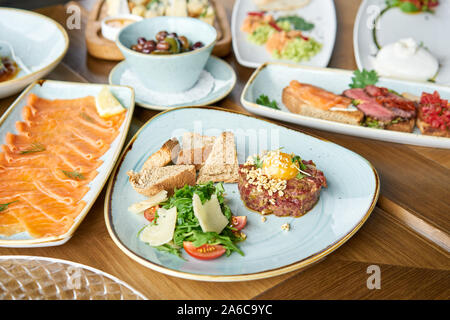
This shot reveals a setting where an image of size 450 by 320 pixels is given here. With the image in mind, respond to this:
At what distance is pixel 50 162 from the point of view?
2072mm

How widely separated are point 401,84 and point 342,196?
1174mm

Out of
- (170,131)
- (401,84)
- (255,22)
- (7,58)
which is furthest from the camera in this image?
(255,22)

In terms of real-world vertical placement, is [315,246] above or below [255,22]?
below

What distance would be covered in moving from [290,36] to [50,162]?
2.07 m

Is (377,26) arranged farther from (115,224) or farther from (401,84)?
(115,224)

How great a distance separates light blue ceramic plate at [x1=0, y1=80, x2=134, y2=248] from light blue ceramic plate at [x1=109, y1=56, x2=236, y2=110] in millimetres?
146

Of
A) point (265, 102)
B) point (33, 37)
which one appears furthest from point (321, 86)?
point (33, 37)

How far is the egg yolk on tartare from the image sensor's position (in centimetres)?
184

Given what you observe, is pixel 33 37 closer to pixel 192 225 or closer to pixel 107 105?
pixel 107 105

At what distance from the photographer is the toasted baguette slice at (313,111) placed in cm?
243

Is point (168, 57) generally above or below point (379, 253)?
above

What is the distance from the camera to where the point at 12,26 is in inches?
128
